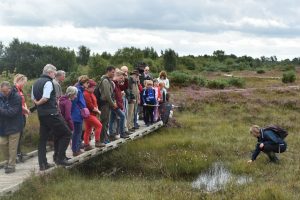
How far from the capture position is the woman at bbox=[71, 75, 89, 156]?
1041 centimetres

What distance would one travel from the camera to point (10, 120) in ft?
31.5

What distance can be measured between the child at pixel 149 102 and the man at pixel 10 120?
6.04m

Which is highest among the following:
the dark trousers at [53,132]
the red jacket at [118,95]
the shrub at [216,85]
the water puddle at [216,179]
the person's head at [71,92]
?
the person's head at [71,92]

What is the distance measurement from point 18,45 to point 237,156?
69.4 metres

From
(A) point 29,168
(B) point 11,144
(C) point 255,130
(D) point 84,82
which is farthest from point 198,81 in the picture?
(B) point 11,144

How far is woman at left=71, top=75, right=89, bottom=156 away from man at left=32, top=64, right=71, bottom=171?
73 centimetres

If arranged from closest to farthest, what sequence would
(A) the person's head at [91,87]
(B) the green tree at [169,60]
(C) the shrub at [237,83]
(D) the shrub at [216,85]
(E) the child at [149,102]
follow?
(A) the person's head at [91,87], (E) the child at [149,102], (D) the shrub at [216,85], (C) the shrub at [237,83], (B) the green tree at [169,60]

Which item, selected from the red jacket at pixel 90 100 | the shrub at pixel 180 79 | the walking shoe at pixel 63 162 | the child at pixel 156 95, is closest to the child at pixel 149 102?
the child at pixel 156 95

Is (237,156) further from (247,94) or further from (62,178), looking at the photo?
(247,94)

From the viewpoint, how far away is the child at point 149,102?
15291 millimetres

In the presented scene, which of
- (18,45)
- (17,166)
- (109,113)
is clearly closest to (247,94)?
(109,113)

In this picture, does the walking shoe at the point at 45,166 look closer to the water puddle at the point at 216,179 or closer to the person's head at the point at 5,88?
the person's head at the point at 5,88

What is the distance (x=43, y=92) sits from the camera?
9195 mm

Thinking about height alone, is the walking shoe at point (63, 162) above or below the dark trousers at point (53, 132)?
below
